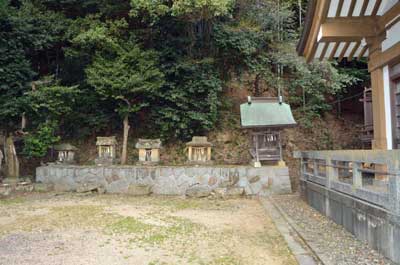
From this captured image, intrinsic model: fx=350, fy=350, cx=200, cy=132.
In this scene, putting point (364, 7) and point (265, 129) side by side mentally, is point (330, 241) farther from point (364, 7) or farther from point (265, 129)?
point (265, 129)

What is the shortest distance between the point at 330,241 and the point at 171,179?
5.87 m

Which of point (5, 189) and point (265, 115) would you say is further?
point (265, 115)

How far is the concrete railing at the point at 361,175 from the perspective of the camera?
3605mm

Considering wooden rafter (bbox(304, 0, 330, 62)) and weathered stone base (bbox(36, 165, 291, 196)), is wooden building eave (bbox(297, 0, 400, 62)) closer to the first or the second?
wooden rafter (bbox(304, 0, 330, 62))

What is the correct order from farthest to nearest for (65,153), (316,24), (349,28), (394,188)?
1. (65,153)
2. (316,24)
3. (349,28)
4. (394,188)

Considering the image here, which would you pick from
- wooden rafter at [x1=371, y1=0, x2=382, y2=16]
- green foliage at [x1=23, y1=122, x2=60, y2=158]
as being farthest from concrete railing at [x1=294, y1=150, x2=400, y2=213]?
green foliage at [x1=23, y1=122, x2=60, y2=158]

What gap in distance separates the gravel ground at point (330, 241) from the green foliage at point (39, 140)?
7275mm

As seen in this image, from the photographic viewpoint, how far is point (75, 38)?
34.2 ft

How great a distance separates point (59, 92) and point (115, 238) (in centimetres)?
663

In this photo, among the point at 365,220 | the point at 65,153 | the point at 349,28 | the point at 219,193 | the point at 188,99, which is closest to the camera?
the point at 365,220

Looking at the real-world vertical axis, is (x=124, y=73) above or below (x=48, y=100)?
above

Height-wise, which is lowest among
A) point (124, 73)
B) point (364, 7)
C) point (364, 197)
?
point (364, 197)

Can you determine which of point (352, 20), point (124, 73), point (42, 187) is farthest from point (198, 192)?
point (352, 20)

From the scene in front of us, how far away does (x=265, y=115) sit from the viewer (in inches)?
382
